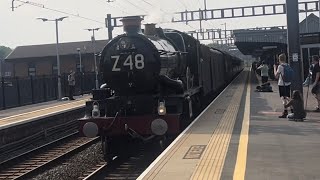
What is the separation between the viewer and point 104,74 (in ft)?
36.1

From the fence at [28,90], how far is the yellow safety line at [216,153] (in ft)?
49.6

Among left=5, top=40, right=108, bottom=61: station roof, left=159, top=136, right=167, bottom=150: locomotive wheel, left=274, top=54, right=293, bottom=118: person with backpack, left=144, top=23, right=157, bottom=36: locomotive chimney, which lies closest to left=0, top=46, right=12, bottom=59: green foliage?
left=5, top=40, right=108, bottom=61: station roof

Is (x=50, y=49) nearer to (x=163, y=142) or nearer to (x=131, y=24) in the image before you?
(x=163, y=142)

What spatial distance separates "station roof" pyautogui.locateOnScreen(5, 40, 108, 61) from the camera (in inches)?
3066

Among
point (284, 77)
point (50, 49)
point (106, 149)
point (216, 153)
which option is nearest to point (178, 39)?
point (284, 77)

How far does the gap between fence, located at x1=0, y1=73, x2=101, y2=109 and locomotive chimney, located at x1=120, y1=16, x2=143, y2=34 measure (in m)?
13.6

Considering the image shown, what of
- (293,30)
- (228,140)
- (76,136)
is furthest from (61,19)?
(228,140)

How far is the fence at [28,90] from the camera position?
24.0 metres

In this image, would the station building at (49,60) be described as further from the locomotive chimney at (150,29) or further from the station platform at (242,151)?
the station platform at (242,151)

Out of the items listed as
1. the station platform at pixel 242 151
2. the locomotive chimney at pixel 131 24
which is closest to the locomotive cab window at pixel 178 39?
the station platform at pixel 242 151

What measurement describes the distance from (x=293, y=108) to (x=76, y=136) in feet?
26.5

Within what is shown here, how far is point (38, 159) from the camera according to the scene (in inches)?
497

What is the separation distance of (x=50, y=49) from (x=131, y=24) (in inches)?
2902

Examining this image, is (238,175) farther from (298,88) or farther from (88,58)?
(88,58)
